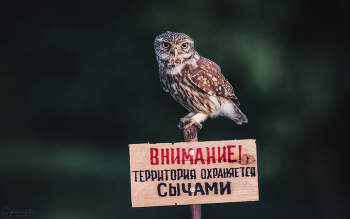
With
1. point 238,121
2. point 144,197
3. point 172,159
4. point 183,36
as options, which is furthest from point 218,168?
point 183,36

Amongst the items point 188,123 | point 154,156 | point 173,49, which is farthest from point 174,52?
point 154,156

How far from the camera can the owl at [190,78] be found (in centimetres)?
161

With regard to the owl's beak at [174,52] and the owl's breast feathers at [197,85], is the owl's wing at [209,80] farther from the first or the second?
the owl's beak at [174,52]

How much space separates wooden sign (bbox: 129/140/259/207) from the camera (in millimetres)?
1357

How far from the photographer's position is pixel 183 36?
1.60 m

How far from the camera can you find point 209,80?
5.57 feet

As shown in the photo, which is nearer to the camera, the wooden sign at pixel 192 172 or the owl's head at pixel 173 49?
the wooden sign at pixel 192 172

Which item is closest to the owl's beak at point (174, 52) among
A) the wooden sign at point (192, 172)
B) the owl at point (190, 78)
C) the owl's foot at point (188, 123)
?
the owl at point (190, 78)

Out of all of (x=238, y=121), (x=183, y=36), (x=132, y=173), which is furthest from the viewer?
(x=238, y=121)

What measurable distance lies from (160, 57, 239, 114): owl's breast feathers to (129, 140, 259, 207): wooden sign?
1.29 ft

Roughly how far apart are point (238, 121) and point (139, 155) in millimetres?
695

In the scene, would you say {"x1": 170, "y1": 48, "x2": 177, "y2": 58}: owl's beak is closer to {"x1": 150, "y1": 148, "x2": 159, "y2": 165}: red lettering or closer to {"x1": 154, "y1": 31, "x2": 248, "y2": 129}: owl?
{"x1": 154, "y1": 31, "x2": 248, "y2": 129}: owl

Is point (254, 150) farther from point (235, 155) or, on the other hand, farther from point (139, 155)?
point (139, 155)

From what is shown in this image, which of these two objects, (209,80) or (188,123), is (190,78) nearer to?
(209,80)
